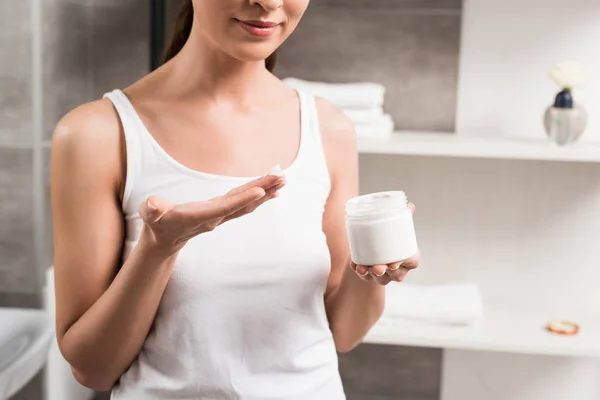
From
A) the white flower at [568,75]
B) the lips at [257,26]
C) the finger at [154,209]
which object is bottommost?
the finger at [154,209]

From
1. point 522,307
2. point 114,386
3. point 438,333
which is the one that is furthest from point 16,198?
point 522,307

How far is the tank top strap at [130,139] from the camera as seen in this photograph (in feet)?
2.57

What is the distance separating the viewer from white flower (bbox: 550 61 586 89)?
148cm

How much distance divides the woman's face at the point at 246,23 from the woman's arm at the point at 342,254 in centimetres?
18

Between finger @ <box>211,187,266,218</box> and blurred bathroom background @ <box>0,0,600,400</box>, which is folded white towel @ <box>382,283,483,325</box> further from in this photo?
finger @ <box>211,187,266,218</box>

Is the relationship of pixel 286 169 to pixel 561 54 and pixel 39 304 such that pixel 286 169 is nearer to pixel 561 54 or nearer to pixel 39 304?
pixel 39 304

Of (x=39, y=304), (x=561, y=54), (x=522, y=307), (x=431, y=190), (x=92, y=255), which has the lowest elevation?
(x=522, y=307)

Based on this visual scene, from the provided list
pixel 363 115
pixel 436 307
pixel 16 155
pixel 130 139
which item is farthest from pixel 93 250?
pixel 436 307

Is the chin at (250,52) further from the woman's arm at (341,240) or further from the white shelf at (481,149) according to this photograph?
the white shelf at (481,149)

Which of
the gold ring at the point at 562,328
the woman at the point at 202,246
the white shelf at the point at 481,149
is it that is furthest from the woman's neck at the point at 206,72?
the gold ring at the point at 562,328

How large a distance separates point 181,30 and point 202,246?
0.29 metres

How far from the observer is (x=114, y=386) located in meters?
0.85

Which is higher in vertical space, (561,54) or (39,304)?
(561,54)

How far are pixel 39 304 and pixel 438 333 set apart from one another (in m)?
0.75
